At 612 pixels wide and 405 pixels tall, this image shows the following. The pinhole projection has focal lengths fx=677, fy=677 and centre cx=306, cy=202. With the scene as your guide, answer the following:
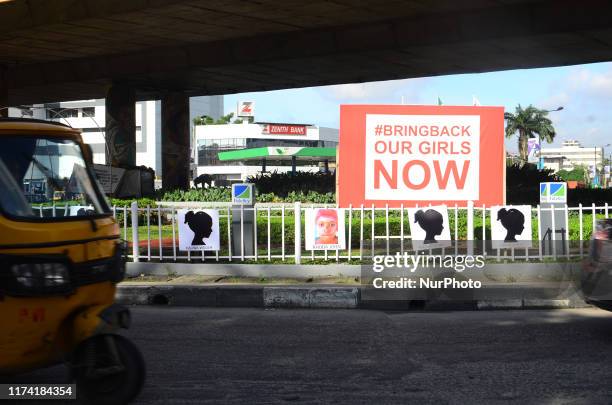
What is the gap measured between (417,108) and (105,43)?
1634 cm

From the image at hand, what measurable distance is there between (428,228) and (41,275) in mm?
7372

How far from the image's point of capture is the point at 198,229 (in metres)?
10.8

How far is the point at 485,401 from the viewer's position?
4859 millimetres

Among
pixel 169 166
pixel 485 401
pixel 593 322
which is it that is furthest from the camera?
pixel 169 166

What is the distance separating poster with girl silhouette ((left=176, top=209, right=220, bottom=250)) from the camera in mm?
10773

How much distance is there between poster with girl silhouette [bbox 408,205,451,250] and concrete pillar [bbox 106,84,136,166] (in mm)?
21981

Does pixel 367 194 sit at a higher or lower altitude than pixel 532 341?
higher

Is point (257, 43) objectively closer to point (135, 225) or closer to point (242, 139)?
point (135, 225)

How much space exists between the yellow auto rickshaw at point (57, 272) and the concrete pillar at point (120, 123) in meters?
26.2

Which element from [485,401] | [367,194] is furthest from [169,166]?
[485,401]

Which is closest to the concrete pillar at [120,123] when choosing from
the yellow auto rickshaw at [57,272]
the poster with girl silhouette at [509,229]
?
the poster with girl silhouette at [509,229]

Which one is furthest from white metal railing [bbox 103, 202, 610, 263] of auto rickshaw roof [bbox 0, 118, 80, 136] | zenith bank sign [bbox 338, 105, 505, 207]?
auto rickshaw roof [bbox 0, 118, 80, 136]

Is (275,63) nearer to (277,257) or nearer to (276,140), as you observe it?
(277,257)

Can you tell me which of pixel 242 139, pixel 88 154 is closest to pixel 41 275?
pixel 88 154
